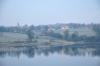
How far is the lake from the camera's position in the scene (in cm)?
255

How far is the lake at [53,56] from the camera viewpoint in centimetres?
255

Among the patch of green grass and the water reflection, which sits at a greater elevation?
the patch of green grass

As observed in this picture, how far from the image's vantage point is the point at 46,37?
258 cm

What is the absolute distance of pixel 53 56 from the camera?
2.54m

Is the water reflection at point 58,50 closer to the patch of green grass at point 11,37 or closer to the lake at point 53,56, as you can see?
the lake at point 53,56

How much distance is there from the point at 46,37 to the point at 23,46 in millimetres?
264

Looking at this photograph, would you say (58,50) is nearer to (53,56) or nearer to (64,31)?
(53,56)

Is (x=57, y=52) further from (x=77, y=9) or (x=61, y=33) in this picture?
(x=77, y=9)

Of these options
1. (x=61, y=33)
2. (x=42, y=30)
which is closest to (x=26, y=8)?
(x=42, y=30)

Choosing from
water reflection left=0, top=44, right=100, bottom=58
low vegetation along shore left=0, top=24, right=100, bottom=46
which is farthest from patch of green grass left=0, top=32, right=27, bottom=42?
water reflection left=0, top=44, right=100, bottom=58

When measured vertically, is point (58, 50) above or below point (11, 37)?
below

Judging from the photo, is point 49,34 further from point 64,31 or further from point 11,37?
point 11,37

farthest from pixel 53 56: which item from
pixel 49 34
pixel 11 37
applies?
pixel 11 37

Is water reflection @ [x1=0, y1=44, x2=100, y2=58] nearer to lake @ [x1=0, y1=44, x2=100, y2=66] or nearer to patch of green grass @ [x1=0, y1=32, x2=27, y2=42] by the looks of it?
lake @ [x1=0, y1=44, x2=100, y2=66]
